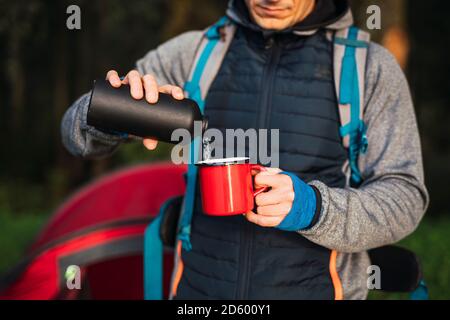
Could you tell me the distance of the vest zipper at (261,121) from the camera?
1963mm

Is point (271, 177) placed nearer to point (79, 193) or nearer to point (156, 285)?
point (156, 285)

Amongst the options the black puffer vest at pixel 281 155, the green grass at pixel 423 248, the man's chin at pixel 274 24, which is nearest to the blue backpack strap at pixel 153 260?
the black puffer vest at pixel 281 155

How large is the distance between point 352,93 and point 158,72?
0.75 m

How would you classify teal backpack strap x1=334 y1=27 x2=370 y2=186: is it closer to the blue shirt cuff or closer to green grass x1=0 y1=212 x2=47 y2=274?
the blue shirt cuff

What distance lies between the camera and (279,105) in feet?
6.59

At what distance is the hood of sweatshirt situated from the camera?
2.05 m

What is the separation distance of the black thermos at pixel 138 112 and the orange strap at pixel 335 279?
Answer: 2.14ft

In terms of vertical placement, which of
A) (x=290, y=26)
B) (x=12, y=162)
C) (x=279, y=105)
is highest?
(x=290, y=26)

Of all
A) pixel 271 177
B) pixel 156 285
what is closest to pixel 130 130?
pixel 271 177

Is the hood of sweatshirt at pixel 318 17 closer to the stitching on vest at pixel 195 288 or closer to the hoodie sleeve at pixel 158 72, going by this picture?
the hoodie sleeve at pixel 158 72

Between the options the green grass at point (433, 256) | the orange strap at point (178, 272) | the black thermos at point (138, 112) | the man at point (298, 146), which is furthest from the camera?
the green grass at point (433, 256)

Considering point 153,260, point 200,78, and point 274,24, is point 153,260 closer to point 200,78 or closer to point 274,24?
point 200,78

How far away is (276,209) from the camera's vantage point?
1.66m
